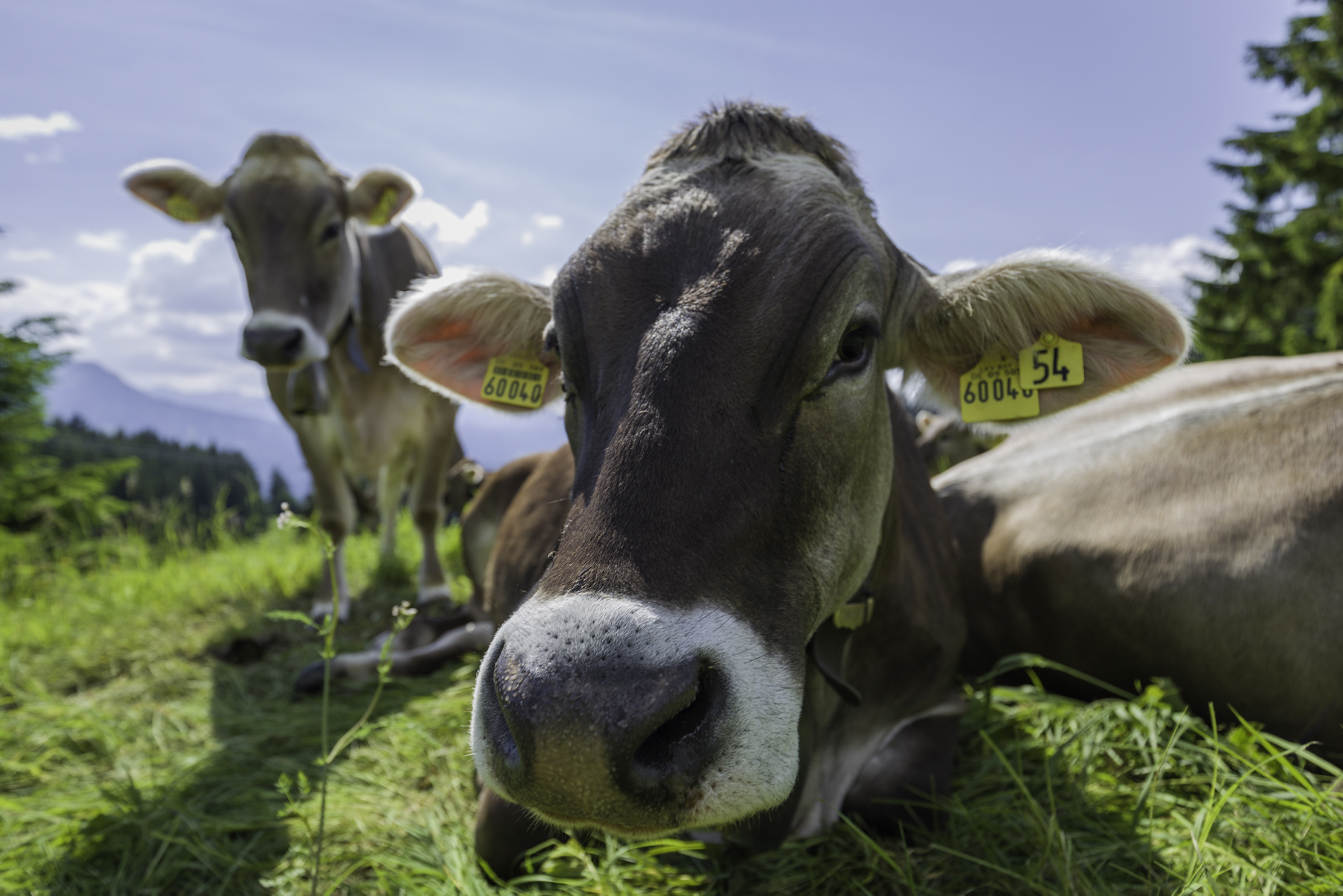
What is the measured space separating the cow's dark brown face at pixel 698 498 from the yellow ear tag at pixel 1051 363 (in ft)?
1.53

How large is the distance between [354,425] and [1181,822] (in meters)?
5.18

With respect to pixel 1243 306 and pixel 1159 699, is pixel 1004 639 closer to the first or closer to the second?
pixel 1159 699

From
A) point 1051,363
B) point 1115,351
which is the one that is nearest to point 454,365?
point 1051,363

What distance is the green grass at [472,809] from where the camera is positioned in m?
2.02

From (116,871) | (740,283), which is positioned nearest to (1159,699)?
(740,283)

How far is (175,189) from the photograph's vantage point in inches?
209

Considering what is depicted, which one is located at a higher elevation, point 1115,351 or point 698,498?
point 1115,351

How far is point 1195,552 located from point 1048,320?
1149 mm

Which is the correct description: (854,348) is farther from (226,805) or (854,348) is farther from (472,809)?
(226,805)

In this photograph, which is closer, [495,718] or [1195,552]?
[495,718]

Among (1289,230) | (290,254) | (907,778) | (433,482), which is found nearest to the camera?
(907,778)

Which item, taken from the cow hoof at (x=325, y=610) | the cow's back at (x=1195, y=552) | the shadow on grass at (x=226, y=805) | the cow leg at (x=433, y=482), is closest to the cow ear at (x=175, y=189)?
the cow leg at (x=433, y=482)

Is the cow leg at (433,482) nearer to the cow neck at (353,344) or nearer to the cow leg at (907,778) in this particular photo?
the cow neck at (353,344)

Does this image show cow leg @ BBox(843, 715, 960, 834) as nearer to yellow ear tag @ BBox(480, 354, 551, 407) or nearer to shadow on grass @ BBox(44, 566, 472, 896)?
yellow ear tag @ BBox(480, 354, 551, 407)
